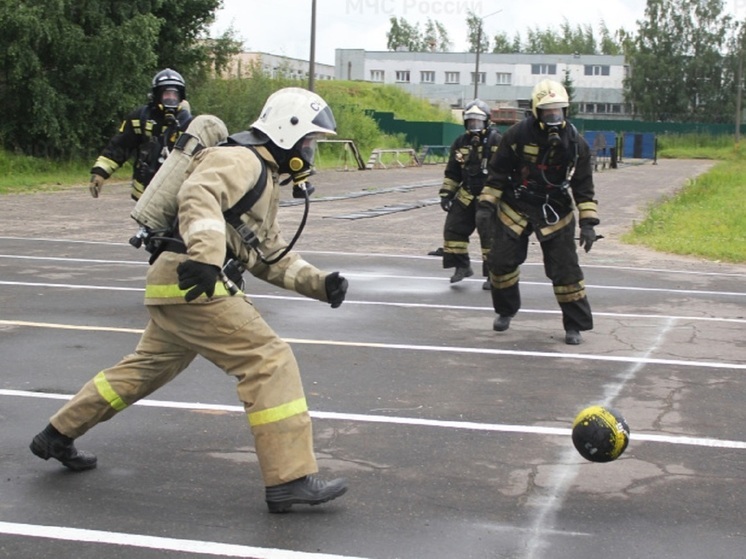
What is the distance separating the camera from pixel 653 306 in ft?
35.1

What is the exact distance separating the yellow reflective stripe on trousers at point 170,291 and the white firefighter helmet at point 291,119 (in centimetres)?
72

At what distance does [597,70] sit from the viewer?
111562 mm

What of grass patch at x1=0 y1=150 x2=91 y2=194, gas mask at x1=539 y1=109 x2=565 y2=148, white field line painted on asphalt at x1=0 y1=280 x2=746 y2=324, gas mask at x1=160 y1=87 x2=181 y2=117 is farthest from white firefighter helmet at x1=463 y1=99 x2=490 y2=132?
grass patch at x1=0 y1=150 x2=91 y2=194

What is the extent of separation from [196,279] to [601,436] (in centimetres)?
212

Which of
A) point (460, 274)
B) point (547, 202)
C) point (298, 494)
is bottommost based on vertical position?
point (460, 274)

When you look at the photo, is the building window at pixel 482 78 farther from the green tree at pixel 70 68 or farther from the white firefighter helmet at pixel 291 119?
the white firefighter helmet at pixel 291 119

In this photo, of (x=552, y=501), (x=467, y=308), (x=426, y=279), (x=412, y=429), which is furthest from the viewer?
(x=426, y=279)

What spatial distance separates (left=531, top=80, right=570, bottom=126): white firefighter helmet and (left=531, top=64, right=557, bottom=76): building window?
343 ft

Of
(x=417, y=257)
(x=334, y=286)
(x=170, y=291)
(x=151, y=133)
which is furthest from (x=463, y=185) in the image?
(x=170, y=291)

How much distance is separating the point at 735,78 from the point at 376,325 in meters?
100.0

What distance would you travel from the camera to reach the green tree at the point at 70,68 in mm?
27969

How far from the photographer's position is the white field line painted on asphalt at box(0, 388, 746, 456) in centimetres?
598

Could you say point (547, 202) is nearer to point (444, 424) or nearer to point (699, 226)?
point (444, 424)

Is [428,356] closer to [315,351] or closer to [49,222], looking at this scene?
[315,351]
